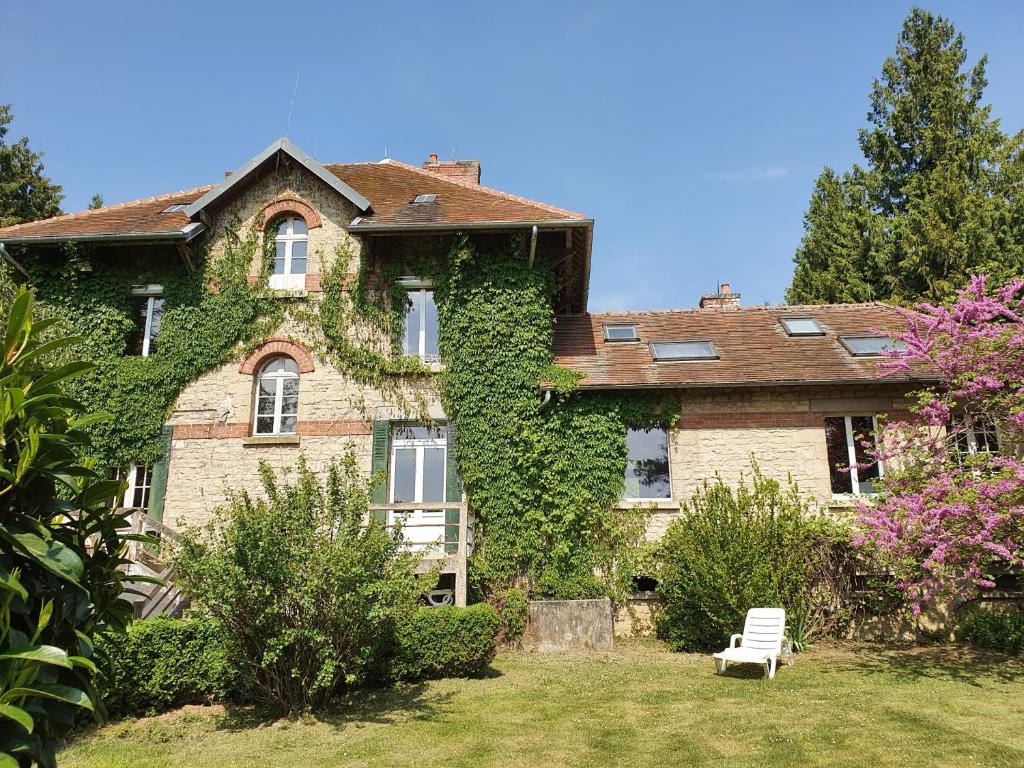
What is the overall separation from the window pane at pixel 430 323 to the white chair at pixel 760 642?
745 centimetres

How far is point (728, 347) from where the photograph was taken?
1530 centimetres

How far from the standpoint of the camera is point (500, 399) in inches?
528

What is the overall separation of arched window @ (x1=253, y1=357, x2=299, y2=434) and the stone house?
0.03m

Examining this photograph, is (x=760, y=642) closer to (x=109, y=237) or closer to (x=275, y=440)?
(x=275, y=440)

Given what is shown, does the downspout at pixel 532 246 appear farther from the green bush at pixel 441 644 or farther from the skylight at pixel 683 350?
the green bush at pixel 441 644

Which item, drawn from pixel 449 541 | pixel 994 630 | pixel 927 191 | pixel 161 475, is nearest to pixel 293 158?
pixel 161 475

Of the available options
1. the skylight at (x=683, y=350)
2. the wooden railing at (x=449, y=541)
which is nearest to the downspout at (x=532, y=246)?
the skylight at (x=683, y=350)

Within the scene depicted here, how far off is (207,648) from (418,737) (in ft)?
10.7

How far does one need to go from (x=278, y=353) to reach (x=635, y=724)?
32.0 ft

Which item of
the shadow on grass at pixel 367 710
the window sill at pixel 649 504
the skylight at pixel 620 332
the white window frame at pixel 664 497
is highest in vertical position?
the skylight at pixel 620 332

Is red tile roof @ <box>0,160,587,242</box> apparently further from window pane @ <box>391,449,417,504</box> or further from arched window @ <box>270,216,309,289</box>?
window pane @ <box>391,449,417,504</box>

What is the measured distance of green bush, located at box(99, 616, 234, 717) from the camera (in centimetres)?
880

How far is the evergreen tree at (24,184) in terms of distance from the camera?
28062 mm

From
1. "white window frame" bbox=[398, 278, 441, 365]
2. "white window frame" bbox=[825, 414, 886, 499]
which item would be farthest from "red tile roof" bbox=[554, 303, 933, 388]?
"white window frame" bbox=[398, 278, 441, 365]
